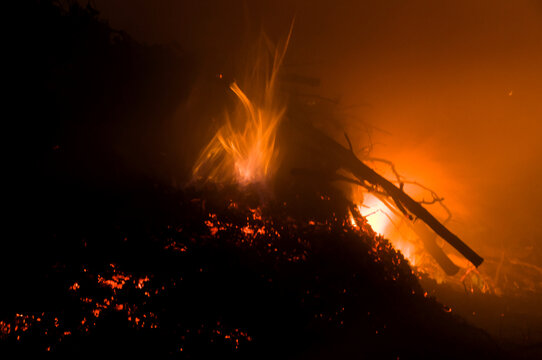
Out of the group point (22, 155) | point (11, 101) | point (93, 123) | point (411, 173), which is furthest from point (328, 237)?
point (411, 173)

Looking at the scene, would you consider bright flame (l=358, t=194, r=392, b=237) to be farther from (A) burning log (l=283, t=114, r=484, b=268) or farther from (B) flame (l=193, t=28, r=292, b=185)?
(B) flame (l=193, t=28, r=292, b=185)

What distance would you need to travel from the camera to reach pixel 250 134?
15.9 feet

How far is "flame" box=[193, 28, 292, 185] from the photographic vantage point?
4273mm

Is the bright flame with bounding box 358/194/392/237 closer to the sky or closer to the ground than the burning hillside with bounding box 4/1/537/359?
closer to the sky

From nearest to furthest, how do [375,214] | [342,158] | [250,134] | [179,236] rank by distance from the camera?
[179,236]
[250,134]
[342,158]
[375,214]

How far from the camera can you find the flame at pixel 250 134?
14.0 feet

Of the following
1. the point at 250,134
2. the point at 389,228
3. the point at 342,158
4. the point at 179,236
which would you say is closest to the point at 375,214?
the point at 389,228

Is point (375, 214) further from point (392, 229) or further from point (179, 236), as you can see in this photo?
point (179, 236)

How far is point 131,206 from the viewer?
10.3 feet

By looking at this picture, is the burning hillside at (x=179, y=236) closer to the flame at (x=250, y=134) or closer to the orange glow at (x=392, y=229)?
the flame at (x=250, y=134)

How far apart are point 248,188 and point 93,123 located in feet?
6.98

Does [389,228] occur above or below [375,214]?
below

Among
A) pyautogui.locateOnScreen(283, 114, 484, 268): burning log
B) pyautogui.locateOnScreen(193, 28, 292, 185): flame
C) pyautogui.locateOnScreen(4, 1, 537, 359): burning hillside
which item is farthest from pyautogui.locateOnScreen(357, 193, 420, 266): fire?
pyautogui.locateOnScreen(193, 28, 292, 185): flame

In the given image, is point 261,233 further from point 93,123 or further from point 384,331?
point 93,123
